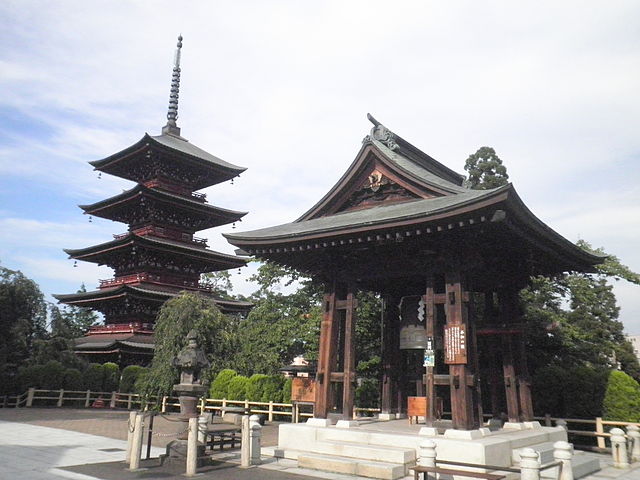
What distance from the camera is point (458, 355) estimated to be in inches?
439

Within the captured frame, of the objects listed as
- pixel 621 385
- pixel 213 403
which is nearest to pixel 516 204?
pixel 621 385

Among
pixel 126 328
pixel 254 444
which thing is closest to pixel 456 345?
pixel 254 444

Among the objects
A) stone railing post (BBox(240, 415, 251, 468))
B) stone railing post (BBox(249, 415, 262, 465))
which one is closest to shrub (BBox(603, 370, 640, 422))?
stone railing post (BBox(249, 415, 262, 465))

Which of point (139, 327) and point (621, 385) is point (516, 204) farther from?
point (139, 327)

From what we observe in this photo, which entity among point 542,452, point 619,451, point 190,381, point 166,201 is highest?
point 166,201

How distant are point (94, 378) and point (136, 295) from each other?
5.55m

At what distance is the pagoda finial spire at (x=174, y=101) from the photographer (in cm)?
4321

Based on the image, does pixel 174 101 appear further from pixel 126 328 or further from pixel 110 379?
pixel 110 379

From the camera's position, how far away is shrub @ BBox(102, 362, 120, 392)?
30938 millimetres

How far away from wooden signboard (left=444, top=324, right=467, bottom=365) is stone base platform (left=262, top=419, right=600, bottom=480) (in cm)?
151

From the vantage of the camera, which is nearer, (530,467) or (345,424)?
(530,467)

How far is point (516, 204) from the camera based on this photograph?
1055 cm

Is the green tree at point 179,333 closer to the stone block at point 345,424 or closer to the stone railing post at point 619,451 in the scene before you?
the stone block at point 345,424

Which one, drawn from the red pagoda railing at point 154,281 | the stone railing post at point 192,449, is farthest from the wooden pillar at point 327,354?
the red pagoda railing at point 154,281
